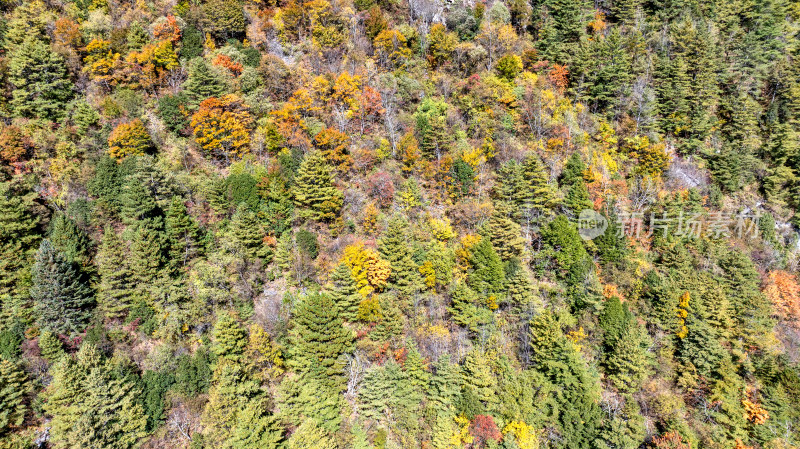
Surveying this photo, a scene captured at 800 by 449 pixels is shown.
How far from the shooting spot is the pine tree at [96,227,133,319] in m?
42.1

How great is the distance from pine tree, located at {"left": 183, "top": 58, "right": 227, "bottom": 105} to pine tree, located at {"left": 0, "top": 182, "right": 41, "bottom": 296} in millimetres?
22587

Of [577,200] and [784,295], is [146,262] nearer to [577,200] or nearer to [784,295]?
[577,200]

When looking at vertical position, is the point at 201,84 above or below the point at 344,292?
above

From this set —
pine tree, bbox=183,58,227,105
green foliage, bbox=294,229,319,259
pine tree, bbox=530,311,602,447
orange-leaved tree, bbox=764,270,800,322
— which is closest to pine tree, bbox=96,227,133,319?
green foliage, bbox=294,229,319,259

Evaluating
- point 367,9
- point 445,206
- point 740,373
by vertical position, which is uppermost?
point 367,9

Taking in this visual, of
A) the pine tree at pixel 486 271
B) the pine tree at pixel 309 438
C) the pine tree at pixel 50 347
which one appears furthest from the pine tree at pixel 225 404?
the pine tree at pixel 486 271

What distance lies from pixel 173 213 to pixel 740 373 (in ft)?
224

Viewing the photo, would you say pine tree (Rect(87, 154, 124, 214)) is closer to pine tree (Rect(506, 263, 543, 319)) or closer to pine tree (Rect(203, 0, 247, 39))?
pine tree (Rect(203, 0, 247, 39))

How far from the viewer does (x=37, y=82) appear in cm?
5369

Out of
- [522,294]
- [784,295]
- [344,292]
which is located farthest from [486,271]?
[784,295]

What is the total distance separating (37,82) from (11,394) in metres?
40.2

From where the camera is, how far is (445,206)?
183 feet

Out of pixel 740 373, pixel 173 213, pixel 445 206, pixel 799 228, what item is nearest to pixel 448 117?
pixel 445 206

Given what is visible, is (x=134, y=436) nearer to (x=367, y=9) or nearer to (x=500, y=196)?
(x=500, y=196)
